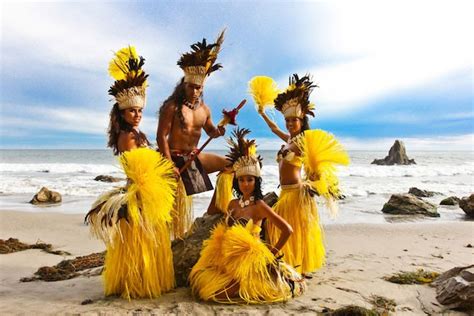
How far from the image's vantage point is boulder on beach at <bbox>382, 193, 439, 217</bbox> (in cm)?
802

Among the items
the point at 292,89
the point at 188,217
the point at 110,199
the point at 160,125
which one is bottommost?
the point at 188,217

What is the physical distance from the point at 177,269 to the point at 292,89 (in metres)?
2.07

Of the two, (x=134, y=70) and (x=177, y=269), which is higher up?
(x=134, y=70)

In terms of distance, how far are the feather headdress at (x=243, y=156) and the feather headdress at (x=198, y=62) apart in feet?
2.18

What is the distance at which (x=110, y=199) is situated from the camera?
307 centimetres

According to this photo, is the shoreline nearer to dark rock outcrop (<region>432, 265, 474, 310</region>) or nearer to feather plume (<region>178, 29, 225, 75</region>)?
dark rock outcrop (<region>432, 265, 474, 310</region>)

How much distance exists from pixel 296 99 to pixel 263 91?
576mm

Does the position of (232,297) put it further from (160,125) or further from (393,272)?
(393,272)

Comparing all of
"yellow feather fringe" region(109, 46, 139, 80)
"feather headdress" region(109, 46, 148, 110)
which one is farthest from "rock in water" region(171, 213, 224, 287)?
"yellow feather fringe" region(109, 46, 139, 80)

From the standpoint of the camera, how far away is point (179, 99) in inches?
141

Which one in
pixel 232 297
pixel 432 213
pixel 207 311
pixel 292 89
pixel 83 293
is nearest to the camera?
pixel 207 311

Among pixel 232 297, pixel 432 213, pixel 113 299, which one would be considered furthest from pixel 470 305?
pixel 432 213

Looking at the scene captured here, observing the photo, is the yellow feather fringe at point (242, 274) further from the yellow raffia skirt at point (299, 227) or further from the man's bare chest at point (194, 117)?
the man's bare chest at point (194, 117)

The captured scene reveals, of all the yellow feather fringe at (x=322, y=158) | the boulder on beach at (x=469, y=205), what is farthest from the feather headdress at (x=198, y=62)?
the boulder on beach at (x=469, y=205)
